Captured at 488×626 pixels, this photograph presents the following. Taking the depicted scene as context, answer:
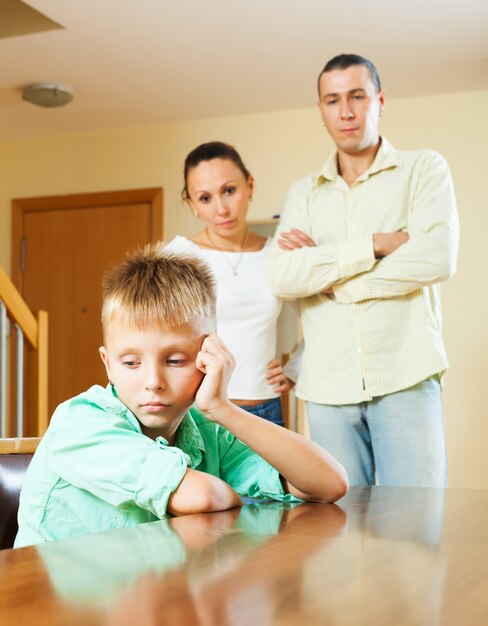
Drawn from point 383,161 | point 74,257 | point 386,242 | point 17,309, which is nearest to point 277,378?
point 386,242

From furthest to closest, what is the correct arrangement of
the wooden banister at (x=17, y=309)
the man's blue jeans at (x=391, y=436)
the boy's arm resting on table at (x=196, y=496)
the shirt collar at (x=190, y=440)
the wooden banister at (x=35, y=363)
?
the wooden banister at (x=35, y=363) < the wooden banister at (x=17, y=309) < the man's blue jeans at (x=391, y=436) < the shirt collar at (x=190, y=440) < the boy's arm resting on table at (x=196, y=496)

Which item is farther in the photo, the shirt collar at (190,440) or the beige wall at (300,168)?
the beige wall at (300,168)

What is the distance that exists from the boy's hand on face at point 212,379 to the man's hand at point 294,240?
124cm

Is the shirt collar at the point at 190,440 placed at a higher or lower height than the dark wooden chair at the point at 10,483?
higher

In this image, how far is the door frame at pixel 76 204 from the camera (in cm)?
538

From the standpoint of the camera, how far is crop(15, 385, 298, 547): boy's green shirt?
3.12ft

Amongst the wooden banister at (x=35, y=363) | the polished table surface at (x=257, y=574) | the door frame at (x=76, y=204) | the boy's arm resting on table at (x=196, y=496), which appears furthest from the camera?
the door frame at (x=76, y=204)

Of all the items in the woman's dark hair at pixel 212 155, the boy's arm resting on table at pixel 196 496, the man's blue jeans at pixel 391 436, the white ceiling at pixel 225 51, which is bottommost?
the man's blue jeans at pixel 391 436

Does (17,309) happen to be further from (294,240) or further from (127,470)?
(127,470)

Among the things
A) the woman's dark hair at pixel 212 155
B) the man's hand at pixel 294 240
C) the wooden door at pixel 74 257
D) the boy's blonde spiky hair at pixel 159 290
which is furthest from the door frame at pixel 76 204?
the boy's blonde spiky hair at pixel 159 290

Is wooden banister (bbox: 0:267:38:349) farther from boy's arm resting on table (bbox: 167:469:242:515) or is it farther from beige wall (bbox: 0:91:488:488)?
boy's arm resting on table (bbox: 167:469:242:515)

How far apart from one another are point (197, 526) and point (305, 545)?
14cm

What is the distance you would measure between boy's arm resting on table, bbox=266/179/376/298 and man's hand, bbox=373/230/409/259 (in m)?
0.02

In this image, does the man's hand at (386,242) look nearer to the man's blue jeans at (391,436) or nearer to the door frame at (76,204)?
the man's blue jeans at (391,436)
